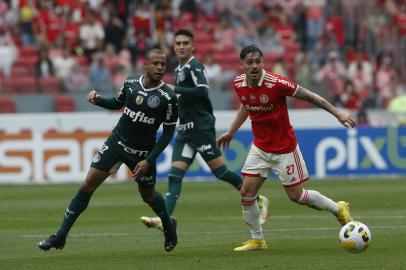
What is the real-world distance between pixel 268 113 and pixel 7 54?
57.5 feet

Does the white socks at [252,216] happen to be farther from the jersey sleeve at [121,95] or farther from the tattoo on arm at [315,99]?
the jersey sleeve at [121,95]

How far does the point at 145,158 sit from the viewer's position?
11664mm

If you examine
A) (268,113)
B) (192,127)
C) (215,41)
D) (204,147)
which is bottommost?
(215,41)

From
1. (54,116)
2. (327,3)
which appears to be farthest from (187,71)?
(327,3)

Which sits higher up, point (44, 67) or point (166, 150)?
point (44, 67)

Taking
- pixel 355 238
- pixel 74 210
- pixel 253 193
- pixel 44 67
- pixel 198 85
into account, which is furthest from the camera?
pixel 44 67

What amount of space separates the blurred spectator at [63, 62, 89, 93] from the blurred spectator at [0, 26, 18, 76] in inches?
59.9

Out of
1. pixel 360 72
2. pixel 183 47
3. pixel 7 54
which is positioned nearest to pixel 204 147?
pixel 183 47

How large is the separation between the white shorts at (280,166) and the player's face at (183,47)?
2808 mm

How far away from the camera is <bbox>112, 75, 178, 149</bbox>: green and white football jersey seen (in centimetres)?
1151

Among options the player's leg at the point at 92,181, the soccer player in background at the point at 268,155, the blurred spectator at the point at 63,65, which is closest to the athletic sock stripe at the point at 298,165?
the soccer player in background at the point at 268,155

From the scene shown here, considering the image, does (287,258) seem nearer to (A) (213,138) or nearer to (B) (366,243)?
(B) (366,243)

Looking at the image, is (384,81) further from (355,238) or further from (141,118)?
(355,238)

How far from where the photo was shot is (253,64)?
38.1 feet
